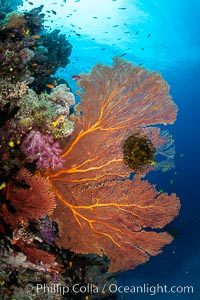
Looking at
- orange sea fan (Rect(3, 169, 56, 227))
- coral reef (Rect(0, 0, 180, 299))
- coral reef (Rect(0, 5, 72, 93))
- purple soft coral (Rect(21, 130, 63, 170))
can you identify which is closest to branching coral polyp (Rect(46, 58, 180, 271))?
coral reef (Rect(0, 0, 180, 299))

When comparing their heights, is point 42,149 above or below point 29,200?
above

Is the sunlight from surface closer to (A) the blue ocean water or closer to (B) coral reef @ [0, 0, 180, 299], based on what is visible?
(A) the blue ocean water

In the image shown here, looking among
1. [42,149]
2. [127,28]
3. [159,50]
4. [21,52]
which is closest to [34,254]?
[42,149]

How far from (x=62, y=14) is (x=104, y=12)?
A: 246 inches

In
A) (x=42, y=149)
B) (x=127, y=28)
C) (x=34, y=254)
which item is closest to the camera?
(x=42, y=149)

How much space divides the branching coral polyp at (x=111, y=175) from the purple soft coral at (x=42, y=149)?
1.66 feet

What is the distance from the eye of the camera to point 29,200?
4.22 m

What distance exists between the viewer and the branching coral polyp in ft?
17.3

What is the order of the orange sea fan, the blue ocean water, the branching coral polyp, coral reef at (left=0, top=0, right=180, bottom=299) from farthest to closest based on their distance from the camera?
the blue ocean water, the branching coral polyp, coral reef at (left=0, top=0, right=180, bottom=299), the orange sea fan

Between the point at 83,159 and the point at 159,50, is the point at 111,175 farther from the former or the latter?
→ the point at 159,50

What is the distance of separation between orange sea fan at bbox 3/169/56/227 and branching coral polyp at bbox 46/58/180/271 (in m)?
0.83

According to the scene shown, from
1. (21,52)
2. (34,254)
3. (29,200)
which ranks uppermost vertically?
(21,52)

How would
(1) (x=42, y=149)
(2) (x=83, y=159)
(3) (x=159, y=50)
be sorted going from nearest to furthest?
(1) (x=42, y=149)
(2) (x=83, y=159)
(3) (x=159, y=50)

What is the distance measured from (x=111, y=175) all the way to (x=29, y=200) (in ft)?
6.31
